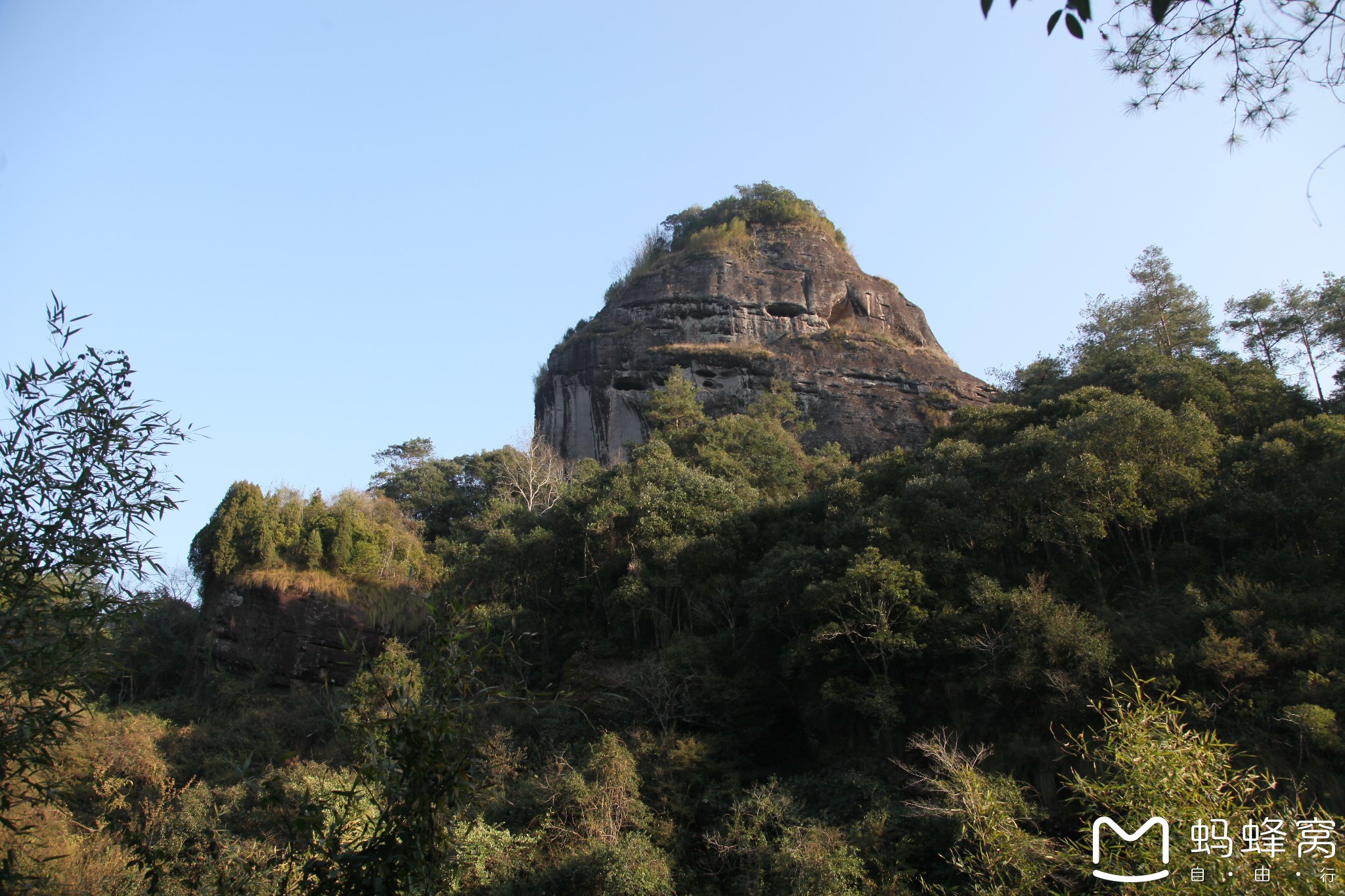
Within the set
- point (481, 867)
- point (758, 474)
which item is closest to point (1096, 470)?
point (758, 474)

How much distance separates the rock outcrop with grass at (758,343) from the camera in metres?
36.0

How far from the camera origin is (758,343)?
38844 mm

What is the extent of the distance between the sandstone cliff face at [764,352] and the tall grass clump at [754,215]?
0.81m

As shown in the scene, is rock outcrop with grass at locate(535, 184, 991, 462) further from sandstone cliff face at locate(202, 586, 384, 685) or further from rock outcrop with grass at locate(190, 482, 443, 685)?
sandstone cliff face at locate(202, 586, 384, 685)

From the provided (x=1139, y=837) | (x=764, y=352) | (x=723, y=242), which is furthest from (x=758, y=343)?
(x=1139, y=837)

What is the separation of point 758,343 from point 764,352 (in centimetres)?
190

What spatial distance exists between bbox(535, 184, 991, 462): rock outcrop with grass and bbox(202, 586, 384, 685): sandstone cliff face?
46.7 feet

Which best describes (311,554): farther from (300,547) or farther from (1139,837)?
(1139,837)

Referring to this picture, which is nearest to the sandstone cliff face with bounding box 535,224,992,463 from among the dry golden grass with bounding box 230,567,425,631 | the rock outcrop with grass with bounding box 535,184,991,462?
the rock outcrop with grass with bounding box 535,184,991,462

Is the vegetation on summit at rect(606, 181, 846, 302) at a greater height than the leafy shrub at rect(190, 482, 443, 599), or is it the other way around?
the vegetation on summit at rect(606, 181, 846, 302)

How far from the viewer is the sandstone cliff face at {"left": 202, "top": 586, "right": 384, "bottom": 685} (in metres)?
22.2

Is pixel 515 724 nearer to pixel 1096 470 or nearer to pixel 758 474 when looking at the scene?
pixel 758 474

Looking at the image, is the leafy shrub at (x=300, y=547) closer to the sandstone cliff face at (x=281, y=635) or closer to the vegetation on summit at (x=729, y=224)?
the sandstone cliff face at (x=281, y=635)

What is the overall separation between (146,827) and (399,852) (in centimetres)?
1358
